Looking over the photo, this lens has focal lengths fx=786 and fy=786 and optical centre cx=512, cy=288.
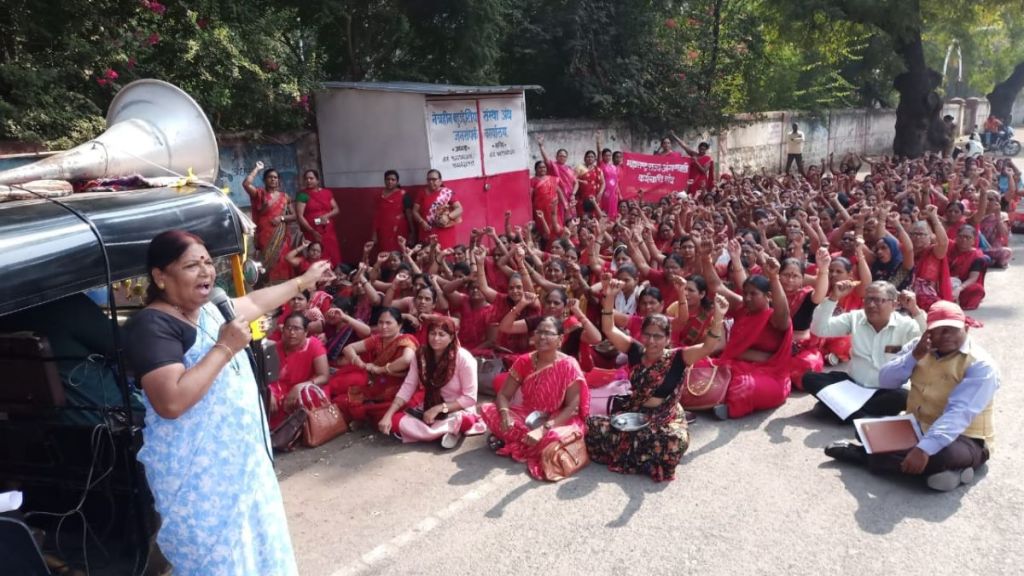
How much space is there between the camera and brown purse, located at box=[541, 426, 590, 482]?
459 cm

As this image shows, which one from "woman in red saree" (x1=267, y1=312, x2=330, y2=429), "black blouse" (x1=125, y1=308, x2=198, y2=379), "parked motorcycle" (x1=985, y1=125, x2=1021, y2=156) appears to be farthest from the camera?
"parked motorcycle" (x1=985, y1=125, x2=1021, y2=156)

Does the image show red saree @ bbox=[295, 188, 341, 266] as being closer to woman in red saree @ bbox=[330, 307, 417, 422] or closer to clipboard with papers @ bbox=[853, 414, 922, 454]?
woman in red saree @ bbox=[330, 307, 417, 422]

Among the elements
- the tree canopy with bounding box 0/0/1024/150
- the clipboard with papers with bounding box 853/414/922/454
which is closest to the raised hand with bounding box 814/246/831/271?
the clipboard with papers with bounding box 853/414/922/454

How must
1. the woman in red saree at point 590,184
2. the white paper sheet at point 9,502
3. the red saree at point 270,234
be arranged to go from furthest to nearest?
1. the woman in red saree at point 590,184
2. the red saree at point 270,234
3. the white paper sheet at point 9,502

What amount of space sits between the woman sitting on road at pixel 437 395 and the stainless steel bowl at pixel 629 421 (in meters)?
1.12

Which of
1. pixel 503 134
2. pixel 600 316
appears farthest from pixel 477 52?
pixel 600 316

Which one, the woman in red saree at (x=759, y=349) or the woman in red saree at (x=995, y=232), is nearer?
the woman in red saree at (x=759, y=349)

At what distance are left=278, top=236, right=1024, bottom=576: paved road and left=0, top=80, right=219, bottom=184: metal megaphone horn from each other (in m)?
1.99

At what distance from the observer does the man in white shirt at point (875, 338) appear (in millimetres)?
5098

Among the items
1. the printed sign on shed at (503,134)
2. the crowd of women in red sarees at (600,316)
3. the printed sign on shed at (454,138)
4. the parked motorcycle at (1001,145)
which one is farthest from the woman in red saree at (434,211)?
the parked motorcycle at (1001,145)

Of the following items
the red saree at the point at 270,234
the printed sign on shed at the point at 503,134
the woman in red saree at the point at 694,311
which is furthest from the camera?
the printed sign on shed at the point at 503,134

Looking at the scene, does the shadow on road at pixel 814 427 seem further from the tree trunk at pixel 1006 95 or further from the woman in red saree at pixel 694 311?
the tree trunk at pixel 1006 95

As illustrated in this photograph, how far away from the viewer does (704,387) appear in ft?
17.6

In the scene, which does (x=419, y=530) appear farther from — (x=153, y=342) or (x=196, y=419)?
(x=153, y=342)
